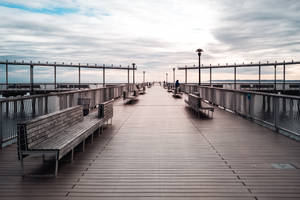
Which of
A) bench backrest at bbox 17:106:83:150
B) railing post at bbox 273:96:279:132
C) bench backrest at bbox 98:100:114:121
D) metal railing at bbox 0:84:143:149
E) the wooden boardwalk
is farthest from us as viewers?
railing post at bbox 273:96:279:132

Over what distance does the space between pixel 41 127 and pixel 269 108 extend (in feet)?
23.4

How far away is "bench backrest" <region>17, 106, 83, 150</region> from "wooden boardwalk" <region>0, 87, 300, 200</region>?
1.84ft

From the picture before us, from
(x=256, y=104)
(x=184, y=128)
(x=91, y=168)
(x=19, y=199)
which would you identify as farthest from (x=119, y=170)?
(x=256, y=104)

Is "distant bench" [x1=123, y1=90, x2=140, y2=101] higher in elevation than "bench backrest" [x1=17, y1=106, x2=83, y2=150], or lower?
higher

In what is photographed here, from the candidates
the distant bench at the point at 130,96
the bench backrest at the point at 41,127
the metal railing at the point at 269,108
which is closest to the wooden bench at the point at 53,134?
the bench backrest at the point at 41,127

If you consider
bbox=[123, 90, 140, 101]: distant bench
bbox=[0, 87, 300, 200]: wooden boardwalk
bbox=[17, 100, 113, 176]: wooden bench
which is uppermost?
bbox=[123, 90, 140, 101]: distant bench

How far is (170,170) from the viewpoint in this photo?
16.2 feet

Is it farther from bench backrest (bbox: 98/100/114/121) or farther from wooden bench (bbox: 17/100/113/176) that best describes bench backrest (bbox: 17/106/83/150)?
bench backrest (bbox: 98/100/114/121)

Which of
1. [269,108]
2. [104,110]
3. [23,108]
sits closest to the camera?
[23,108]

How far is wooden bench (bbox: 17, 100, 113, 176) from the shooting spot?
14.9 ft

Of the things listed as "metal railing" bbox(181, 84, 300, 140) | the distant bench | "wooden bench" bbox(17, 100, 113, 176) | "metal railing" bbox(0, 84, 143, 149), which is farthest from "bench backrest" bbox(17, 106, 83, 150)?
the distant bench

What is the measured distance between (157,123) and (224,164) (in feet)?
17.2

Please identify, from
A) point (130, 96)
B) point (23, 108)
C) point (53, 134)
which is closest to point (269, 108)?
point (53, 134)

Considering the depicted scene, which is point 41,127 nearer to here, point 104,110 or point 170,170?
point 170,170
